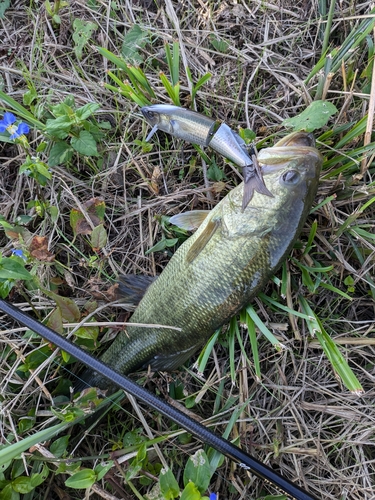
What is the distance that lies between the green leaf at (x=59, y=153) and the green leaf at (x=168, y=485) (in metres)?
2.09

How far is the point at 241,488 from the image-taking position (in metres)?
2.72

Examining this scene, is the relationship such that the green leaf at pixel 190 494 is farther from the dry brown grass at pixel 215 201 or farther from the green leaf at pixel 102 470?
the dry brown grass at pixel 215 201

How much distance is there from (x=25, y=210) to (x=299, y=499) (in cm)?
263

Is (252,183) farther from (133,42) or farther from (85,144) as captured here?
(133,42)

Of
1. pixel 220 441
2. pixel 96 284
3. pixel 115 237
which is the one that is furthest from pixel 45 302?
A: pixel 220 441

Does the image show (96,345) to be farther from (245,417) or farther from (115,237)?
(245,417)

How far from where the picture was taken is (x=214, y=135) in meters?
2.52

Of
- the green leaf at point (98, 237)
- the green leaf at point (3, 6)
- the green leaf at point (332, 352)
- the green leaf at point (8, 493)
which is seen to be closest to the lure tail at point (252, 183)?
the green leaf at point (332, 352)

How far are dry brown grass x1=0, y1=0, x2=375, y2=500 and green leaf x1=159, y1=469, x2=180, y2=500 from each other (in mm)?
486

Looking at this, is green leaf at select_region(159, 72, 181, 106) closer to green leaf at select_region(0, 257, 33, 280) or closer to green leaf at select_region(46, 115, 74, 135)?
green leaf at select_region(46, 115, 74, 135)

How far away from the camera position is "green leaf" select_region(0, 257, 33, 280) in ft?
7.53

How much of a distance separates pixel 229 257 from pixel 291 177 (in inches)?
23.7

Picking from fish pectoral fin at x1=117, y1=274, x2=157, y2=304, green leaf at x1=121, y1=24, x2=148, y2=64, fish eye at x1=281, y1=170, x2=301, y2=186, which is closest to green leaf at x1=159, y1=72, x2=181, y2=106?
green leaf at x1=121, y1=24, x2=148, y2=64

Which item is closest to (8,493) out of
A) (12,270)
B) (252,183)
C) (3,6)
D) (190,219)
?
(12,270)
